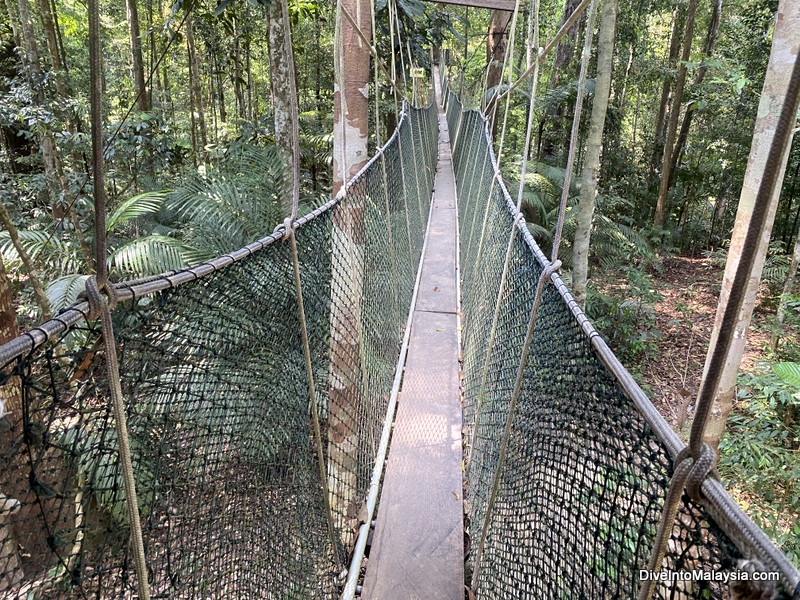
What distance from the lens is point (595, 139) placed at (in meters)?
3.54

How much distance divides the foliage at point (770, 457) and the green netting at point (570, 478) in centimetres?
188

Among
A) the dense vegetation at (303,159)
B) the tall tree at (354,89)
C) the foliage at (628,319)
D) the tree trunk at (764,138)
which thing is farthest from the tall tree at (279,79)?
the foliage at (628,319)

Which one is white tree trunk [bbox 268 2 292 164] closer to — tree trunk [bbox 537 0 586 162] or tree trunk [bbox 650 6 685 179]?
tree trunk [bbox 537 0 586 162]

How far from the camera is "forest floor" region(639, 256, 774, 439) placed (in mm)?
4352

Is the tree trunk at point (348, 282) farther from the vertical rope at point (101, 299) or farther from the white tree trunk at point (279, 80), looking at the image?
the white tree trunk at point (279, 80)

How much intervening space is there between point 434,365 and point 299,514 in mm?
1142

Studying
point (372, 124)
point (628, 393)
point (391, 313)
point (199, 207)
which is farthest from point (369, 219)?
point (372, 124)

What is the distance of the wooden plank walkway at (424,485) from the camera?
122 cm

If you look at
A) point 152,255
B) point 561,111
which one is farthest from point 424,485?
point 561,111

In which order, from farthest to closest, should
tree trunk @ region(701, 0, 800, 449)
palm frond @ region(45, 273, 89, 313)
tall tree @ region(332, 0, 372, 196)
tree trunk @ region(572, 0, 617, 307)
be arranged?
tree trunk @ region(572, 0, 617, 307) < palm frond @ region(45, 273, 89, 313) < tall tree @ region(332, 0, 372, 196) < tree trunk @ region(701, 0, 800, 449)

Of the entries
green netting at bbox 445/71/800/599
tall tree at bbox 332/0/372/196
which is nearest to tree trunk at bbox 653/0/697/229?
tall tree at bbox 332/0/372/196

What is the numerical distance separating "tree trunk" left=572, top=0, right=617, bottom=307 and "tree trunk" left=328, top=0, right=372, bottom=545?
1.90 m

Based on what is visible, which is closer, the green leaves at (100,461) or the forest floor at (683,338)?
the green leaves at (100,461)

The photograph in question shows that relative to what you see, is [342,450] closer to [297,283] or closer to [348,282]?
[348,282]
